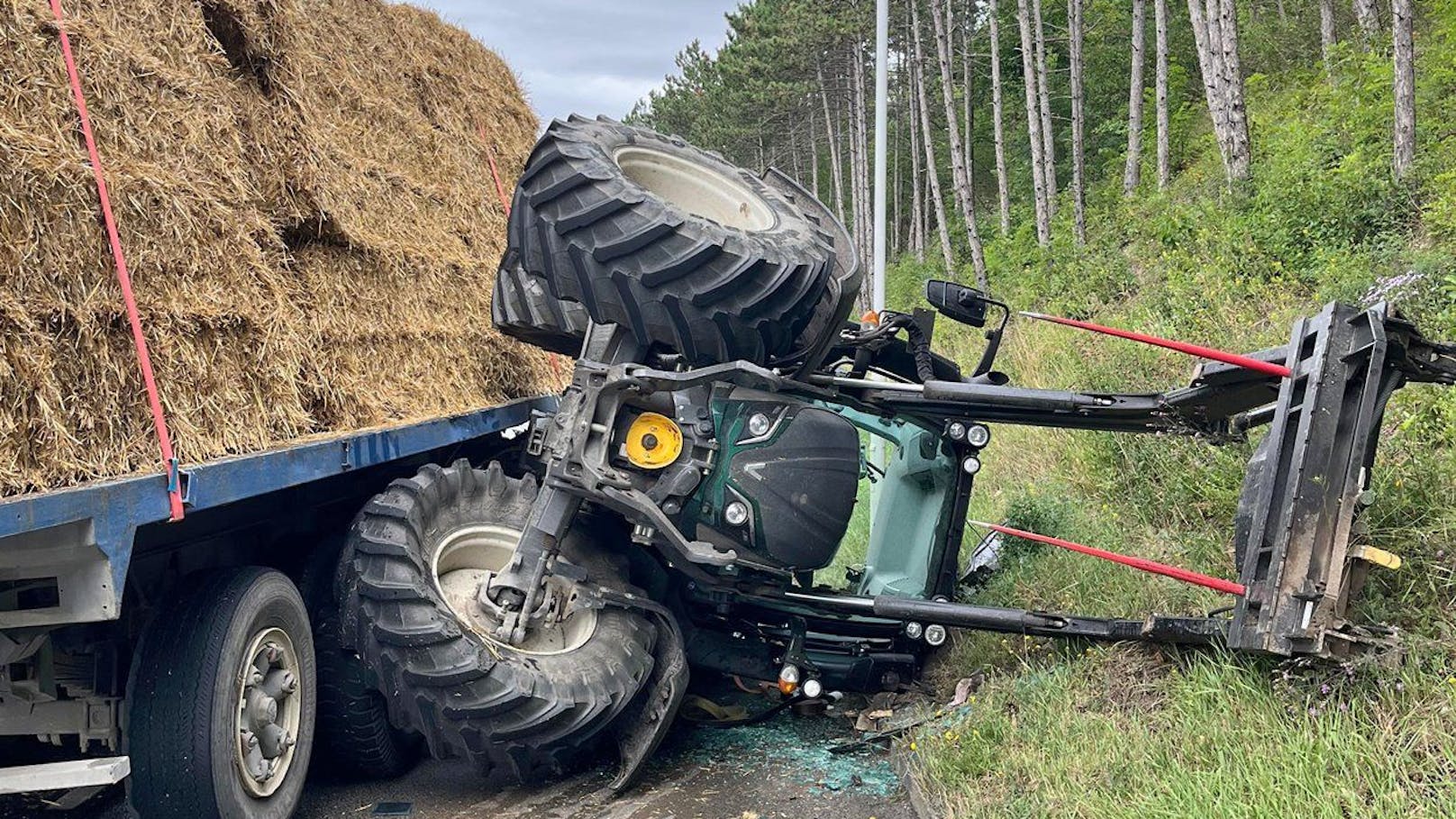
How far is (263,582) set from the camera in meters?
4.23

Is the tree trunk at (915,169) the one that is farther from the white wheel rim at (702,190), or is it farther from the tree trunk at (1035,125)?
the white wheel rim at (702,190)

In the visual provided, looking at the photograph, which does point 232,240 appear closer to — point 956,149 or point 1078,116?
point 1078,116

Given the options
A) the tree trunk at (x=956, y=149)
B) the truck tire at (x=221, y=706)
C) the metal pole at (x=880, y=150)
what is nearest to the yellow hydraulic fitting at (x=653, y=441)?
the truck tire at (x=221, y=706)

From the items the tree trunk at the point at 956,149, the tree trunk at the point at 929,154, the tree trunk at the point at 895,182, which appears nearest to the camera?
the tree trunk at the point at 956,149

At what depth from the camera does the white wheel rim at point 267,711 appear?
4035 mm

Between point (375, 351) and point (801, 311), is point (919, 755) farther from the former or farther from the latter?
point (375, 351)

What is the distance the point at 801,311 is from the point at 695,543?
1.06m

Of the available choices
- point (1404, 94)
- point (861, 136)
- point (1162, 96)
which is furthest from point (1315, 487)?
point (861, 136)

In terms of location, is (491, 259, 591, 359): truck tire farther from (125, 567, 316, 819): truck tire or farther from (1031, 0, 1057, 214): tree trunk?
(1031, 0, 1057, 214): tree trunk

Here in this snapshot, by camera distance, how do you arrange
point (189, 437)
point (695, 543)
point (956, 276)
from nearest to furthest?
point (189, 437) < point (695, 543) < point (956, 276)

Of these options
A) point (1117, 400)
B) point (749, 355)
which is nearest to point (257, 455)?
point (749, 355)

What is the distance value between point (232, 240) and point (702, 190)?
225 cm

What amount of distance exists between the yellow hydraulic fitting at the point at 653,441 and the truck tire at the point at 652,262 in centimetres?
29

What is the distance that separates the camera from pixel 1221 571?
16.8 ft
